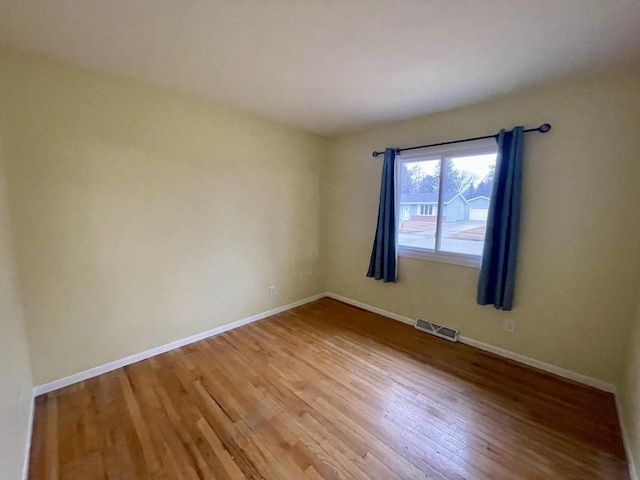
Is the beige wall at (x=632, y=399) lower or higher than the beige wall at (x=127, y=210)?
lower

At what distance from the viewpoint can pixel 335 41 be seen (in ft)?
5.24

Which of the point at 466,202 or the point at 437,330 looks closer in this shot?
the point at 466,202

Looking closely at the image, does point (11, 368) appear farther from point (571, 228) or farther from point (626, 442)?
point (571, 228)

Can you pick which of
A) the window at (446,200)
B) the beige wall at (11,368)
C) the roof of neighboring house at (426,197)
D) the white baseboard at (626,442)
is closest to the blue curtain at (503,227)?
the window at (446,200)

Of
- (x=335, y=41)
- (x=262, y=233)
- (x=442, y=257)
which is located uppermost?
(x=335, y=41)

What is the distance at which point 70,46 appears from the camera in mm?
1690

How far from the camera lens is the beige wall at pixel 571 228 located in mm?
1932

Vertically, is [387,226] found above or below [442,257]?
above

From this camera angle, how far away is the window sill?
8.77 feet

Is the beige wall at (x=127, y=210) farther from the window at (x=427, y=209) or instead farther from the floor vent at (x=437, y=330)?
the floor vent at (x=437, y=330)

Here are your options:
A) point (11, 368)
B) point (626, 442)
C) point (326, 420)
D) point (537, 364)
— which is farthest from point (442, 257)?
point (11, 368)

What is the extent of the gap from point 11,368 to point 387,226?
3.19 meters

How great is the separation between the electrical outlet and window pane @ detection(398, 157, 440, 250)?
967 millimetres

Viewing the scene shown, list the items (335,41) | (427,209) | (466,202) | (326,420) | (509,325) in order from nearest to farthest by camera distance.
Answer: (335,41) → (326,420) → (509,325) → (466,202) → (427,209)
